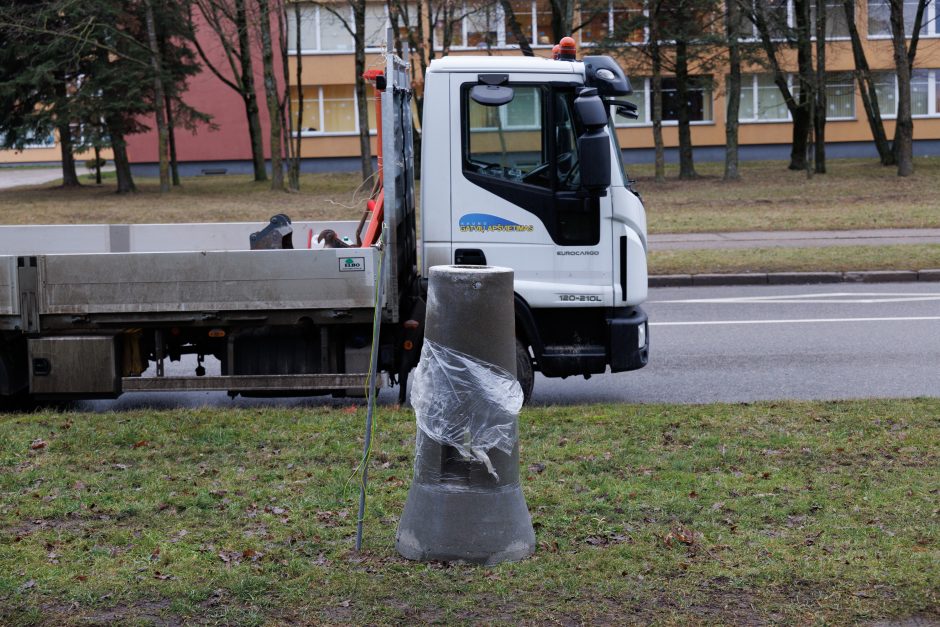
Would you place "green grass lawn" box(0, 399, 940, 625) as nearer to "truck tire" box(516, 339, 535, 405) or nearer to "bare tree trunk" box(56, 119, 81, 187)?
"truck tire" box(516, 339, 535, 405)

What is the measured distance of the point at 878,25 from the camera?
175ft

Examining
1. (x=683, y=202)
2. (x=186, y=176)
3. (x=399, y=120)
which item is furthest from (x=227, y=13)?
(x=399, y=120)

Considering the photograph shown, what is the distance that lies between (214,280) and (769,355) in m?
5.69

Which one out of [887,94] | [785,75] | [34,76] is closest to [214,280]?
Answer: [34,76]

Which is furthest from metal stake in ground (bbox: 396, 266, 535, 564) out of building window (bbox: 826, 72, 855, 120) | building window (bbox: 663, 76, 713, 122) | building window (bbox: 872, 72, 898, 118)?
building window (bbox: 872, 72, 898, 118)

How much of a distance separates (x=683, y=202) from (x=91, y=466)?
25315mm

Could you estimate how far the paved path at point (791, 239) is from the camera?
20.8 meters

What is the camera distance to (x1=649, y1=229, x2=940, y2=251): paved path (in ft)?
68.4

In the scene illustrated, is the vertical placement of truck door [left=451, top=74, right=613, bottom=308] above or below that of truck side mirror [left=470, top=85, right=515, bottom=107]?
below

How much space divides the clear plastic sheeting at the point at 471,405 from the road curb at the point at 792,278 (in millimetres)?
12343

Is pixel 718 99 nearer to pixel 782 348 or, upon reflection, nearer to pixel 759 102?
pixel 759 102

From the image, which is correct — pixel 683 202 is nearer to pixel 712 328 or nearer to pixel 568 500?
pixel 712 328

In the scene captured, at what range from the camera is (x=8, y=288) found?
8516mm

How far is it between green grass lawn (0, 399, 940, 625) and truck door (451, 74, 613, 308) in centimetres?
111
